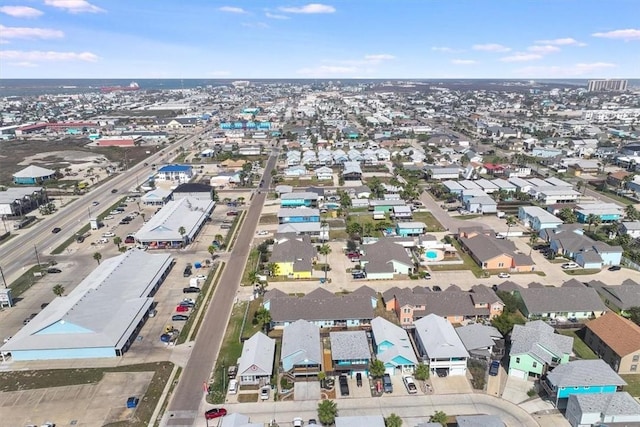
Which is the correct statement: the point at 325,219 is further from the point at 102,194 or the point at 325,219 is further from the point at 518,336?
the point at 102,194

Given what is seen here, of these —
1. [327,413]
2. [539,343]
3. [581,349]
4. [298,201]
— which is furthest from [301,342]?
[298,201]

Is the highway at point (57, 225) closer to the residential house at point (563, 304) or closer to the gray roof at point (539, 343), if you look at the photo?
the gray roof at point (539, 343)

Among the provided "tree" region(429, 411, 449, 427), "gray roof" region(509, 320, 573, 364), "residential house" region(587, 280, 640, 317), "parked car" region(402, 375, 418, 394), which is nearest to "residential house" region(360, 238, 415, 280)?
"gray roof" region(509, 320, 573, 364)

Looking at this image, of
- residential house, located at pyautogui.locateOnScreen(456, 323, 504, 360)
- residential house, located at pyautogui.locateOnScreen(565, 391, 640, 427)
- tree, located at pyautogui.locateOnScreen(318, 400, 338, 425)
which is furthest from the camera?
residential house, located at pyautogui.locateOnScreen(456, 323, 504, 360)

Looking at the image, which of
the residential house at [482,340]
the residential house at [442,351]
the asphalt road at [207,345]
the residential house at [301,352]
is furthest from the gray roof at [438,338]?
the asphalt road at [207,345]

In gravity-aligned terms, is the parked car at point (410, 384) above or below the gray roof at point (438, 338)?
below

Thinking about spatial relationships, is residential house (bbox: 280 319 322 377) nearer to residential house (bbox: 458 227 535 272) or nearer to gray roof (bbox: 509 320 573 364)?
gray roof (bbox: 509 320 573 364)

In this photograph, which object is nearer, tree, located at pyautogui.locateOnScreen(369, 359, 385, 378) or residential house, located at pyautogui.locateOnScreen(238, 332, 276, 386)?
tree, located at pyautogui.locateOnScreen(369, 359, 385, 378)
